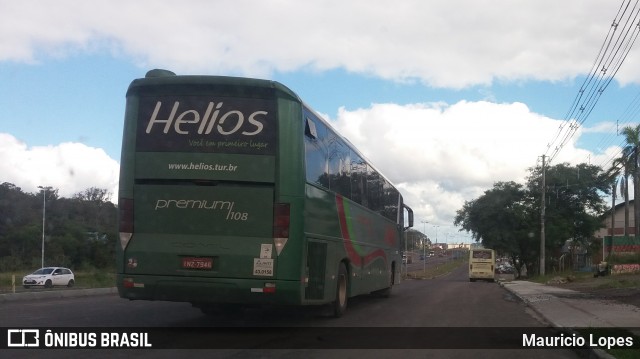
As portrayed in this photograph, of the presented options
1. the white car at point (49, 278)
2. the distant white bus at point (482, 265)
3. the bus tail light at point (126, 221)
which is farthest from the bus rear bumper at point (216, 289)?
the distant white bus at point (482, 265)

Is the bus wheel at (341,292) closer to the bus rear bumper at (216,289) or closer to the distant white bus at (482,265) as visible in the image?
the bus rear bumper at (216,289)

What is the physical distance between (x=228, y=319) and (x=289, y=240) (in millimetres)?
3744

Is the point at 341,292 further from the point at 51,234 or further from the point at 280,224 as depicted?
the point at 51,234

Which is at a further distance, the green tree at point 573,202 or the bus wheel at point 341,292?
the green tree at point 573,202

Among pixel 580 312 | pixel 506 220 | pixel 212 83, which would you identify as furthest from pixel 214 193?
pixel 506 220

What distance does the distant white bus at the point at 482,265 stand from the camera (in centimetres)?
5075

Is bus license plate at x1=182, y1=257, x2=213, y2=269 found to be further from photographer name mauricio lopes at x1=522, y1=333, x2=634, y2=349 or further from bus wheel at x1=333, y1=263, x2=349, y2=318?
photographer name mauricio lopes at x1=522, y1=333, x2=634, y2=349

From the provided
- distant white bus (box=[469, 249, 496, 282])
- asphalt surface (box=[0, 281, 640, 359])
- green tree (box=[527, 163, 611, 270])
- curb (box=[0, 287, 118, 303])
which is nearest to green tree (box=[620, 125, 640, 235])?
green tree (box=[527, 163, 611, 270])

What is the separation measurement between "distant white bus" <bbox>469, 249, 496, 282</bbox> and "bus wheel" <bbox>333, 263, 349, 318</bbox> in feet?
129

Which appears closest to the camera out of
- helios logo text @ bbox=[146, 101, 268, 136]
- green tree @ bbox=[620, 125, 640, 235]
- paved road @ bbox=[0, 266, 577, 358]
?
paved road @ bbox=[0, 266, 577, 358]

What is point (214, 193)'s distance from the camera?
1023 cm

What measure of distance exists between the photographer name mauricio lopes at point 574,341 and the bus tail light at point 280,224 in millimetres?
4623

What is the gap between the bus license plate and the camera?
1007 centimetres

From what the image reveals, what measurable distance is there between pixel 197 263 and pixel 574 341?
6641mm
